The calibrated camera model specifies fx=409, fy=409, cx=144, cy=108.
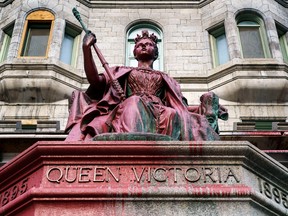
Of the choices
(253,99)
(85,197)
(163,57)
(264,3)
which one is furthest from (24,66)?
(85,197)

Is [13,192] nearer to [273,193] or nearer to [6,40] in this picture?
[273,193]

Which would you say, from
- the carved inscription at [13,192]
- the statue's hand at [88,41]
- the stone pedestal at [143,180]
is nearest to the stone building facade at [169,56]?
the statue's hand at [88,41]

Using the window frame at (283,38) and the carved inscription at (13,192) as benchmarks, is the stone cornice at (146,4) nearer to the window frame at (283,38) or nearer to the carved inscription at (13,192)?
the window frame at (283,38)

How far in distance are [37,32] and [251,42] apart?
27.1 feet

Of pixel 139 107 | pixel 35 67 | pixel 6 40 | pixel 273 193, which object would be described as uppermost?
pixel 6 40

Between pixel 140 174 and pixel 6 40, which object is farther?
pixel 6 40

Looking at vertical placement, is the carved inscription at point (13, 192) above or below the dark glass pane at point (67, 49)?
below

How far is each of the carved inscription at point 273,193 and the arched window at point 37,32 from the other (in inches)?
483

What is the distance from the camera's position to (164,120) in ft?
16.8

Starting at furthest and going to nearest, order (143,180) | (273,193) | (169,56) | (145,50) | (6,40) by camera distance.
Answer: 1. (6,40)
2. (169,56)
3. (145,50)
4. (273,193)
5. (143,180)

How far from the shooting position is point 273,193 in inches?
168

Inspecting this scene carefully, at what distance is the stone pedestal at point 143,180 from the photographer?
3.74 metres

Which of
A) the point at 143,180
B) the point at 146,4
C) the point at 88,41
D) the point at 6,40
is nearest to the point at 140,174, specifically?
the point at 143,180

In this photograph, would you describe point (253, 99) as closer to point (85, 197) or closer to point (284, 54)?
point (284, 54)
